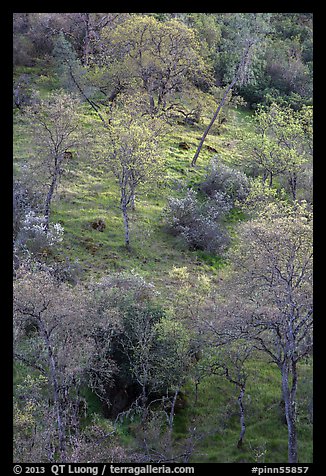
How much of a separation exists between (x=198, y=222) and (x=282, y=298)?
17.9 m

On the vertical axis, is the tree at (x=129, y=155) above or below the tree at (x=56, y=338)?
above

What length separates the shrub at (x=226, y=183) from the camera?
131 ft

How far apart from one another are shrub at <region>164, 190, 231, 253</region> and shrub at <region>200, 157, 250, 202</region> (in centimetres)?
194

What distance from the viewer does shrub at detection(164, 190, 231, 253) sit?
34.0m

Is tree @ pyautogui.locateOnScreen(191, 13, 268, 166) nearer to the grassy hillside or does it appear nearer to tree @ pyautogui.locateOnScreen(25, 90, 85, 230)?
the grassy hillside

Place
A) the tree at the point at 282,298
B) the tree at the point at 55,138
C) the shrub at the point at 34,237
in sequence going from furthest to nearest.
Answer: the tree at the point at 55,138 → the shrub at the point at 34,237 → the tree at the point at 282,298

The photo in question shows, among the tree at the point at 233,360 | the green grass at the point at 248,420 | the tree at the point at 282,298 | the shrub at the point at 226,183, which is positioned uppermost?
the shrub at the point at 226,183

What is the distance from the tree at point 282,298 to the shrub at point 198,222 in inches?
515

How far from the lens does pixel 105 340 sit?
21062mm

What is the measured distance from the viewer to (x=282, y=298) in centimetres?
1777

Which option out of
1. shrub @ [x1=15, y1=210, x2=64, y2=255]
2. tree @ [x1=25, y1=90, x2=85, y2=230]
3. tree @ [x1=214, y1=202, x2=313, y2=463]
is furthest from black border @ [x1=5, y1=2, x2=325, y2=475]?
tree @ [x1=25, y1=90, x2=85, y2=230]
